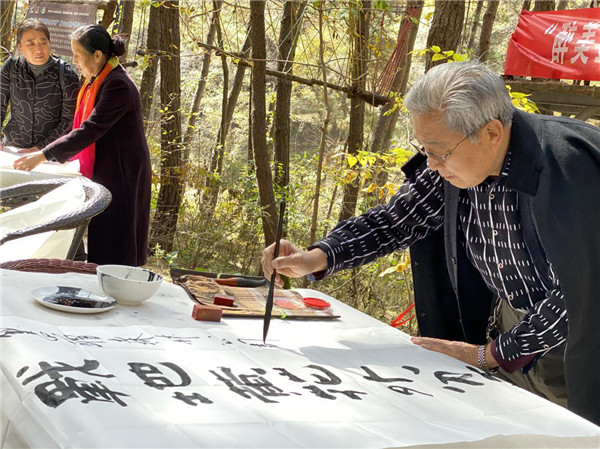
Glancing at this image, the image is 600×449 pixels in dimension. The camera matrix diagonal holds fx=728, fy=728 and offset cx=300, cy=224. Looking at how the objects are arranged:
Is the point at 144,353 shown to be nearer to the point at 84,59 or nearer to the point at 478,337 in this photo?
the point at 478,337

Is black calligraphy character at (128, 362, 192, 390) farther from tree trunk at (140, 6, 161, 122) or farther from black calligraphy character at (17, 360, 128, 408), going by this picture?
tree trunk at (140, 6, 161, 122)

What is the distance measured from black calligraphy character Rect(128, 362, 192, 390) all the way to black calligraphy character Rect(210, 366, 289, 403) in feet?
0.23

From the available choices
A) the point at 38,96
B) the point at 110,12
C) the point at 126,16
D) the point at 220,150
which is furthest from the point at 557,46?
the point at 38,96

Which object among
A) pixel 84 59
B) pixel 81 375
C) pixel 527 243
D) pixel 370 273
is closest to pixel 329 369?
pixel 81 375

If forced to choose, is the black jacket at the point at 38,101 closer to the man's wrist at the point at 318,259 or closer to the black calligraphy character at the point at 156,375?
the man's wrist at the point at 318,259

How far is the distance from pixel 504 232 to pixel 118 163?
2.49 metres

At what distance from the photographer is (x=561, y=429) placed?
4.56 feet

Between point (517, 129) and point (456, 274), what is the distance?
1.64 ft

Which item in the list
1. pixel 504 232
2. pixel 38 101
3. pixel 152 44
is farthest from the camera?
pixel 152 44

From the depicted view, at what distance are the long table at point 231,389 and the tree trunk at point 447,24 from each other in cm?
384

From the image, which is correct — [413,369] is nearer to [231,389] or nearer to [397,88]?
[231,389]

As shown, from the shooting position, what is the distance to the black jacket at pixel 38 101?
482cm

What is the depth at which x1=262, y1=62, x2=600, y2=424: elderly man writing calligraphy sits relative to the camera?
5.91 feet

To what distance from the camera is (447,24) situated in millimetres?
5285
